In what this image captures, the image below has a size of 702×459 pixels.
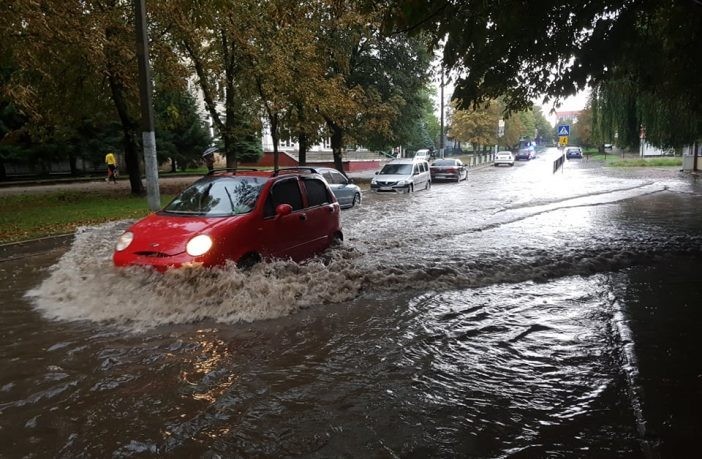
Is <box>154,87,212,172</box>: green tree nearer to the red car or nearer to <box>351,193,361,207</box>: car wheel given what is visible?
<box>351,193,361,207</box>: car wheel

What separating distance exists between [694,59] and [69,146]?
28.4 metres

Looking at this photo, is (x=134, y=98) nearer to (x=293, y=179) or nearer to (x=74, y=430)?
(x=293, y=179)

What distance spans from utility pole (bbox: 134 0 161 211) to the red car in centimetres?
552

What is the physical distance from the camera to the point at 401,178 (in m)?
24.8

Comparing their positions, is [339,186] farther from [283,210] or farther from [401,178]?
[283,210]

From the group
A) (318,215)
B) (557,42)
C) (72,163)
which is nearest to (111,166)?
(72,163)

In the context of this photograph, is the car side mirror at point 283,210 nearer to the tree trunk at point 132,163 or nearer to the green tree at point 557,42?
the green tree at point 557,42

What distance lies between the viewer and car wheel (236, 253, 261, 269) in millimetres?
6871

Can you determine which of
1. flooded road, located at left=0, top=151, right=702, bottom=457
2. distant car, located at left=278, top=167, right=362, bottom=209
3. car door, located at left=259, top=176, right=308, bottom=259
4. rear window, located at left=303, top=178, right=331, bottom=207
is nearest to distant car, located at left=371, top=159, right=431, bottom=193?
distant car, located at left=278, top=167, right=362, bottom=209

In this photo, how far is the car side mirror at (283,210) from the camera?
24.7 feet

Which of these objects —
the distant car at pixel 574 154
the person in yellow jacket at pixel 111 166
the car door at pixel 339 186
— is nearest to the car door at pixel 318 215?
the car door at pixel 339 186

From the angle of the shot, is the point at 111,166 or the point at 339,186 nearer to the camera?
the point at 339,186

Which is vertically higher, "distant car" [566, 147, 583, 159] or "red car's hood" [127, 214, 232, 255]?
"distant car" [566, 147, 583, 159]

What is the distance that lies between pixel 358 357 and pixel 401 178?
1995 cm
